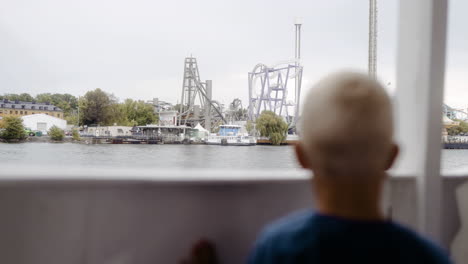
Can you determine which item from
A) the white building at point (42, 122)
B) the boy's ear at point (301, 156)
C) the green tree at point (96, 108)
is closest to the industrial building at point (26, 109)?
the white building at point (42, 122)

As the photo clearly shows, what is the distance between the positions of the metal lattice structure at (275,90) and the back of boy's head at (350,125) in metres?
2.12

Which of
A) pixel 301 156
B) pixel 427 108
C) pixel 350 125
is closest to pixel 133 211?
pixel 301 156

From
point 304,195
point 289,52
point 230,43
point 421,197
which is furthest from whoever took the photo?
point 289,52

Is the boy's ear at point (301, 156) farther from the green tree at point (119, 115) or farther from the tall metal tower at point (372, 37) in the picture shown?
the tall metal tower at point (372, 37)

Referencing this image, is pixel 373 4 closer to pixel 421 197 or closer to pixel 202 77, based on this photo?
pixel 202 77

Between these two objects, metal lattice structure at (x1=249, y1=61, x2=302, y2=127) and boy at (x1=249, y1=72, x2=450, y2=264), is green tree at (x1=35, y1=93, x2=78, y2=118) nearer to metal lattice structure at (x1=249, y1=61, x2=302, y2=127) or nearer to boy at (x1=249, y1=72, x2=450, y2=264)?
metal lattice structure at (x1=249, y1=61, x2=302, y2=127)

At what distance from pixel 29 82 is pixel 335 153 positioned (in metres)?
2.07

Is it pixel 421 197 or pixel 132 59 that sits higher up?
pixel 132 59

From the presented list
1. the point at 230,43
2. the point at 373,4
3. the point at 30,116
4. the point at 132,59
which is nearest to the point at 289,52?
the point at 230,43

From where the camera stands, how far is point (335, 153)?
62 centimetres

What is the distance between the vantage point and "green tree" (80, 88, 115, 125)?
7.10 ft

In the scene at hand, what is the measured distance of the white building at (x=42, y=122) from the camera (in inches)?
78.7

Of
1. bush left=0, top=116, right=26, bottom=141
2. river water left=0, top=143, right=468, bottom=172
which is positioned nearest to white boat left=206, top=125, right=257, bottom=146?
river water left=0, top=143, right=468, bottom=172

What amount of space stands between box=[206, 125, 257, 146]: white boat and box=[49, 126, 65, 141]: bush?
3.51 ft
